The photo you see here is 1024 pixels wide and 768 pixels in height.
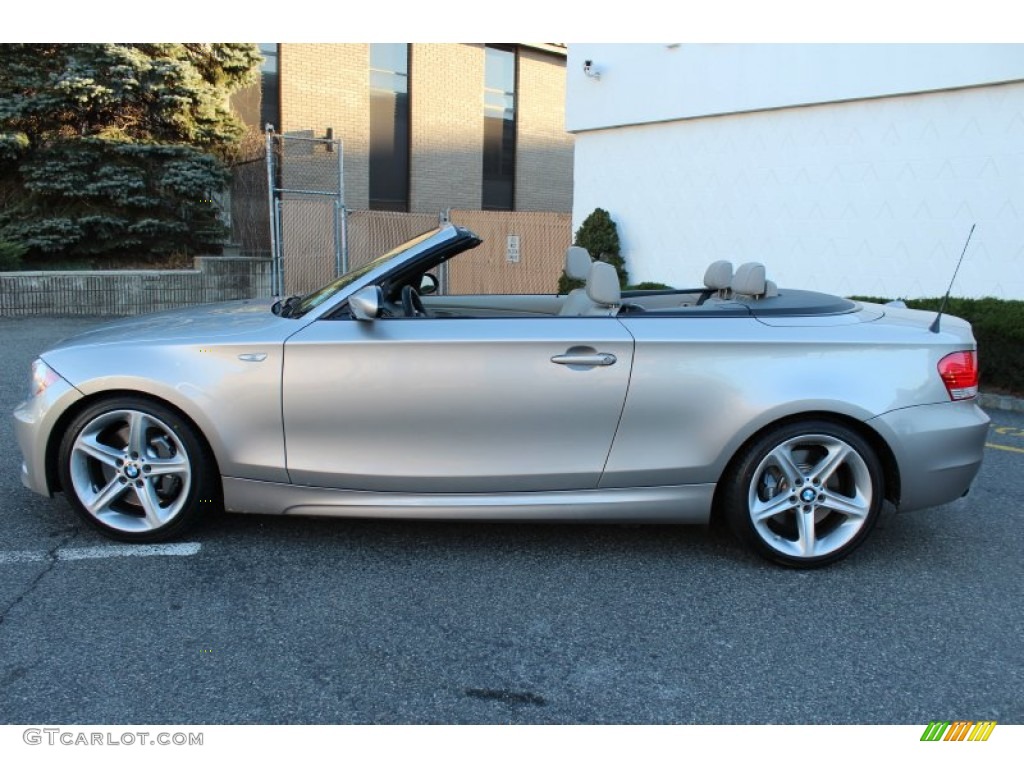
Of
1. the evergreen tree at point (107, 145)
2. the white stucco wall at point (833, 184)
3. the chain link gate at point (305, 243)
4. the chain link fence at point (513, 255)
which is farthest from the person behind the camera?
the chain link fence at point (513, 255)

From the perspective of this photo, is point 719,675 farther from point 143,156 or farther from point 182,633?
point 143,156

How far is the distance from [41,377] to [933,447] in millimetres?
4065

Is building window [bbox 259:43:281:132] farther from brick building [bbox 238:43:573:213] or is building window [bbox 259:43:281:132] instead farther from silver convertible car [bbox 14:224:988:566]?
silver convertible car [bbox 14:224:988:566]

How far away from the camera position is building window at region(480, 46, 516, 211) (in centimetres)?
2269

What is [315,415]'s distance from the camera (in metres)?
3.81

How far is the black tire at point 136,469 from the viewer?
151 inches

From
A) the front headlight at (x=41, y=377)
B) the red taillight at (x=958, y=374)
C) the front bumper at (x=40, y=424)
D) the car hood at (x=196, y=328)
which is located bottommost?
the front bumper at (x=40, y=424)

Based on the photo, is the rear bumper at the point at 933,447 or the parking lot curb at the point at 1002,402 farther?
the parking lot curb at the point at 1002,402

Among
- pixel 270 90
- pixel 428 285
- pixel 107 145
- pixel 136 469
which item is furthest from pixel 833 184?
pixel 270 90

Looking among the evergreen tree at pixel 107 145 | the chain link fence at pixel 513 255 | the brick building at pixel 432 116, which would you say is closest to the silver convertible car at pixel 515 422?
the evergreen tree at pixel 107 145

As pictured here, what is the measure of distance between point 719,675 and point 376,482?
168 centimetres

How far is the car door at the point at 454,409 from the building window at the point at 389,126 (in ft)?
58.1

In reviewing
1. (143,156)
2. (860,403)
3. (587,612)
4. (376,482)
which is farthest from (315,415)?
(143,156)

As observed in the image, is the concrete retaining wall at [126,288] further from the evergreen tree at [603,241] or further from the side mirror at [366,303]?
the side mirror at [366,303]
